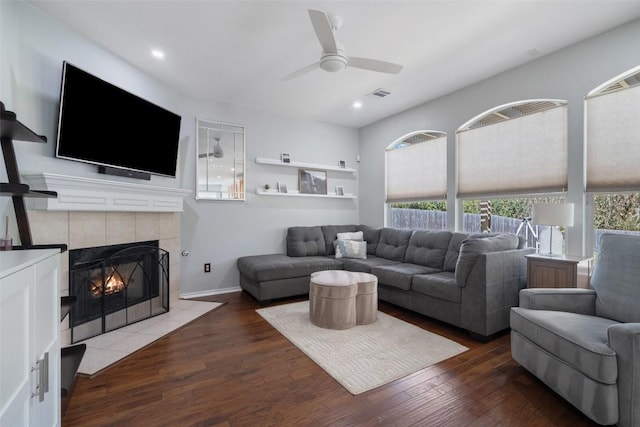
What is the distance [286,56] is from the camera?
302 centimetres

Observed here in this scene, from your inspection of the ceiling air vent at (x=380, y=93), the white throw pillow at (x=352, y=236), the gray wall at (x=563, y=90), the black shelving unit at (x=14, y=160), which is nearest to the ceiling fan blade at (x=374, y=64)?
the ceiling air vent at (x=380, y=93)

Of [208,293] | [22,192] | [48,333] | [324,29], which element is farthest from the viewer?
[208,293]

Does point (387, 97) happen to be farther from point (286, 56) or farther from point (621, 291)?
point (621, 291)

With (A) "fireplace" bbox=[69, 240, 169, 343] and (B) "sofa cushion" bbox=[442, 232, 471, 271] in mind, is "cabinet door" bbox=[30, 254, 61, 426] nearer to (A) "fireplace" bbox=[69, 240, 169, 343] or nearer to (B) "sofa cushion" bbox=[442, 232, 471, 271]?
(A) "fireplace" bbox=[69, 240, 169, 343]

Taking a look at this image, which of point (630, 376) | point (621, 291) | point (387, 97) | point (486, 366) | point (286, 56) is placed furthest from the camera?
point (387, 97)

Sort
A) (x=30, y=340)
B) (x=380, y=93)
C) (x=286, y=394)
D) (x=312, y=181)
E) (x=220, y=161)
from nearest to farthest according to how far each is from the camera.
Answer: (x=30, y=340), (x=286, y=394), (x=380, y=93), (x=220, y=161), (x=312, y=181)

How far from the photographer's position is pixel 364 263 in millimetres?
3975

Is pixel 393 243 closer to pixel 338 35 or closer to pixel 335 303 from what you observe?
pixel 335 303

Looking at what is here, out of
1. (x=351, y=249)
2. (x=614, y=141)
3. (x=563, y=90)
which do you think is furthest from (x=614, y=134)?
(x=351, y=249)

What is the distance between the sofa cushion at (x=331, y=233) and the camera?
4.76m

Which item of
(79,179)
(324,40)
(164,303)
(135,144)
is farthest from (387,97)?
(164,303)

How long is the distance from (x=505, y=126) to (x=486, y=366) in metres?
2.67

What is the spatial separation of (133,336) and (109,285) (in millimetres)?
625

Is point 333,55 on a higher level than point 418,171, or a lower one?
higher
